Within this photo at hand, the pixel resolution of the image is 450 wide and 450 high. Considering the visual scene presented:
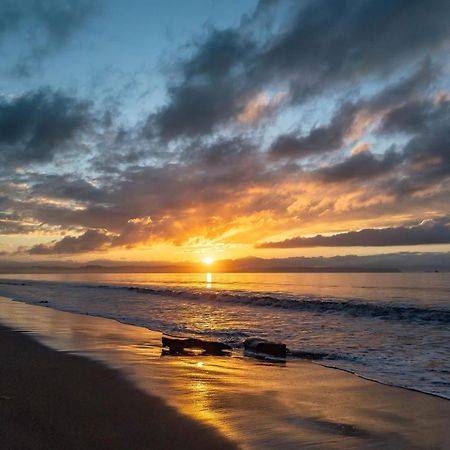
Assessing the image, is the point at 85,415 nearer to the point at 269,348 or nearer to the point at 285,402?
the point at 285,402

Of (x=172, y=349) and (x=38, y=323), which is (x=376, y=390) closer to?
(x=172, y=349)

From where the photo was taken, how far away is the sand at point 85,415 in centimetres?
512

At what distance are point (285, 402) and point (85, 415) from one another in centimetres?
334

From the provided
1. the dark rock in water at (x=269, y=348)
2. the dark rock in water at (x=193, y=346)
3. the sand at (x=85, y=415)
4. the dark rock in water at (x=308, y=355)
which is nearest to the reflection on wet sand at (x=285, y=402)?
the sand at (x=85, y=415)

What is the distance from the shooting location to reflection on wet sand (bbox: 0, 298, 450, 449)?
19.1 feet

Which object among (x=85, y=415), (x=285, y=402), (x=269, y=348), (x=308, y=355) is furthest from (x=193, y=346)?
(x=85, y=415)

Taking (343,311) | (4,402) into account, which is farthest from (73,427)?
(343,311)

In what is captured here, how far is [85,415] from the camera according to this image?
6.10 m

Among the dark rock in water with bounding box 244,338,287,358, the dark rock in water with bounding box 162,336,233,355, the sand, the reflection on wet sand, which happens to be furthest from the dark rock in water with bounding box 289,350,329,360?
the sand

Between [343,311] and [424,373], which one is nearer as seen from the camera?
[424,373]

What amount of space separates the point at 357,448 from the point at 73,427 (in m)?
3.50

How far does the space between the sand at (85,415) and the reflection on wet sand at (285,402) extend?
417 millimetres

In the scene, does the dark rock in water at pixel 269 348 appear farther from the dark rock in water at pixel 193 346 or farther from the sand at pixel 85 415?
the sand at pixel 85 415

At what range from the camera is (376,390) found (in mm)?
8898
